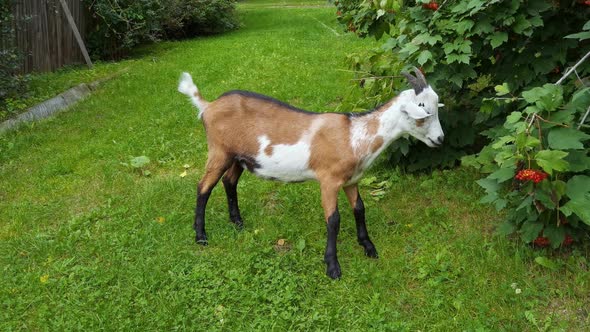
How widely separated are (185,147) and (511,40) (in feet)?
13.2

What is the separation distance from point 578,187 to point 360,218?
1646 millimetres

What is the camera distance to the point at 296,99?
28.9 feet

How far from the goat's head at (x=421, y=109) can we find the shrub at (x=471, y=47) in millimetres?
419

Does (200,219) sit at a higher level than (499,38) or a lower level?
lower

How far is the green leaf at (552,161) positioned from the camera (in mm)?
3137

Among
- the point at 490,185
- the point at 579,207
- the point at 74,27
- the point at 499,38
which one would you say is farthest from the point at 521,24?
the point at 74,27

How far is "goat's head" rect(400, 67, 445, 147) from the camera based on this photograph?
12.6ft

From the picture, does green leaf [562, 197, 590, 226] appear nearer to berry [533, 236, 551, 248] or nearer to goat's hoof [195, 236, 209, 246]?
berry [533, 236, 551, 248]

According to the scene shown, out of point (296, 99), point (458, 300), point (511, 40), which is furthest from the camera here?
point (296, 99)

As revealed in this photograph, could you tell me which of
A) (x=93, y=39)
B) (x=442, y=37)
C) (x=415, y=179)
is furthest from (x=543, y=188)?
(x=93, y=39)

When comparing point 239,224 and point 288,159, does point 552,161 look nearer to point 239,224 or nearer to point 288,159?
point 288,159

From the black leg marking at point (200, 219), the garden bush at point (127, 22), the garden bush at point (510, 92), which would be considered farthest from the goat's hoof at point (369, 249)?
the garden bush at point (127, 22)

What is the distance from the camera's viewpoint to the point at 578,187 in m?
3.44

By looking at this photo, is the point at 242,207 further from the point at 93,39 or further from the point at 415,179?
the point at 93,39
